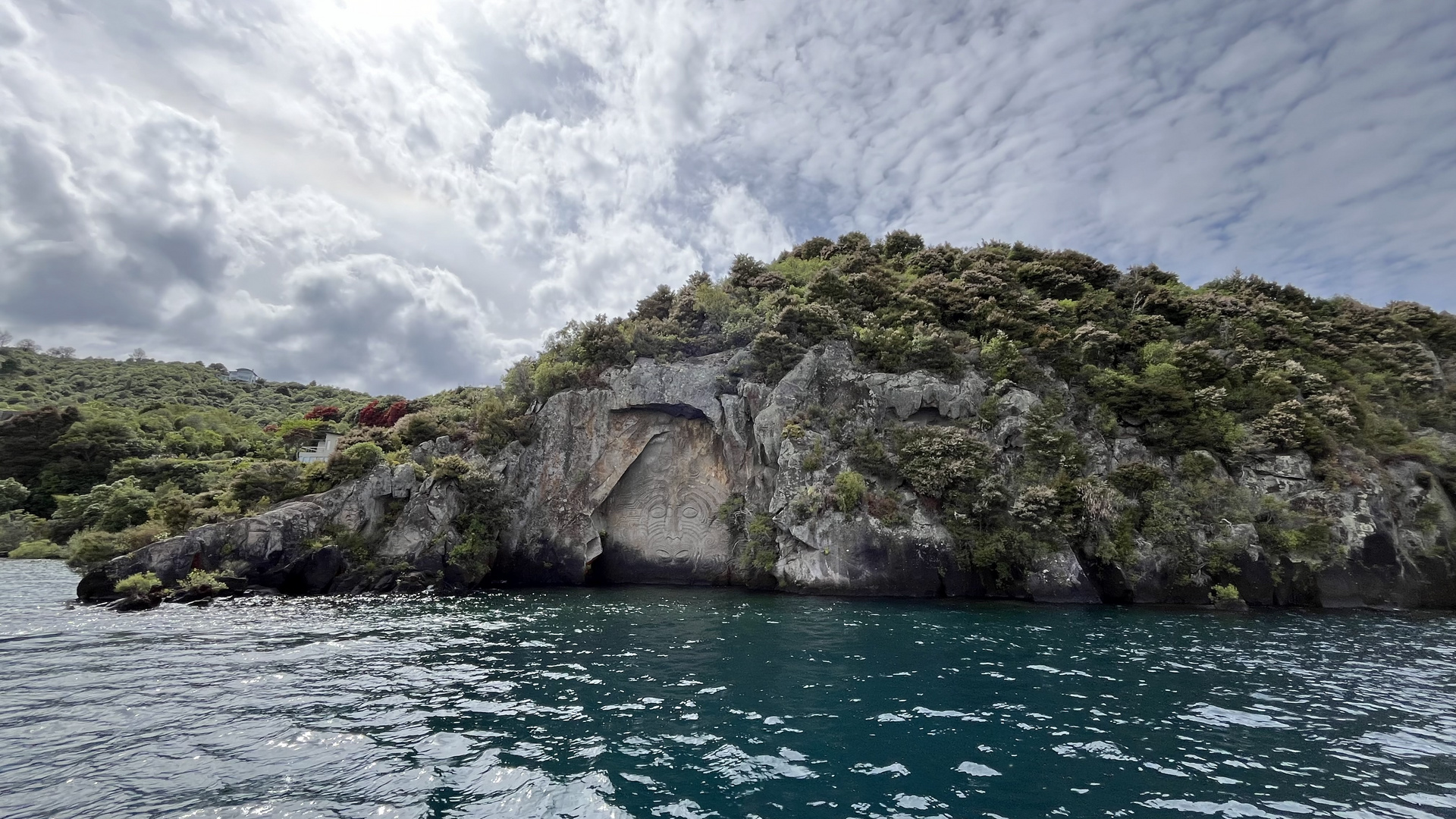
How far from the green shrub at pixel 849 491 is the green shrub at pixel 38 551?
5363 cm

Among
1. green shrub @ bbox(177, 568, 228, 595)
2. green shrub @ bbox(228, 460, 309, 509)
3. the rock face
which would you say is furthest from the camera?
green shrub @ bbox(228, 460, 309, 509)

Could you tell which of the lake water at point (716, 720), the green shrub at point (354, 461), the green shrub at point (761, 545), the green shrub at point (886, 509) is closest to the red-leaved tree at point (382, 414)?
the green shrub at point (354, 461)

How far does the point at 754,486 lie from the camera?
32719 millimetres

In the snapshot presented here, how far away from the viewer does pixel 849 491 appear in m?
27.3

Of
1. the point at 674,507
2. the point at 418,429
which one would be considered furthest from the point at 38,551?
the point at 674,507

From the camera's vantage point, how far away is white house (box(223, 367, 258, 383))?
111 metres

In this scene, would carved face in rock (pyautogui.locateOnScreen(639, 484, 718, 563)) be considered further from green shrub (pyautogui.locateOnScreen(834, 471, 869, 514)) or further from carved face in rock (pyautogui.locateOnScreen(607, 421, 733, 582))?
green shrub (pyautogui.locateOnScreen(834, 471, 869, 514))

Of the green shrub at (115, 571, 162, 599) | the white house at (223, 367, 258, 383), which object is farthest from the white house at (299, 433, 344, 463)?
the white house at (223, 367, 258, 383)

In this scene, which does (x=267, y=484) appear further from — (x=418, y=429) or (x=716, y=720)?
(x=716, y=720)

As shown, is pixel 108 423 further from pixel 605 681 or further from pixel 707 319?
pixel 605 681

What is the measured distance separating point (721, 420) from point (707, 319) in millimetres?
8996

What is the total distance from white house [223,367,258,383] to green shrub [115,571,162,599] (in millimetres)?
114412

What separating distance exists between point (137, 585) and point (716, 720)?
25834 millimetres

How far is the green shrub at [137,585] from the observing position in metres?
21.3
